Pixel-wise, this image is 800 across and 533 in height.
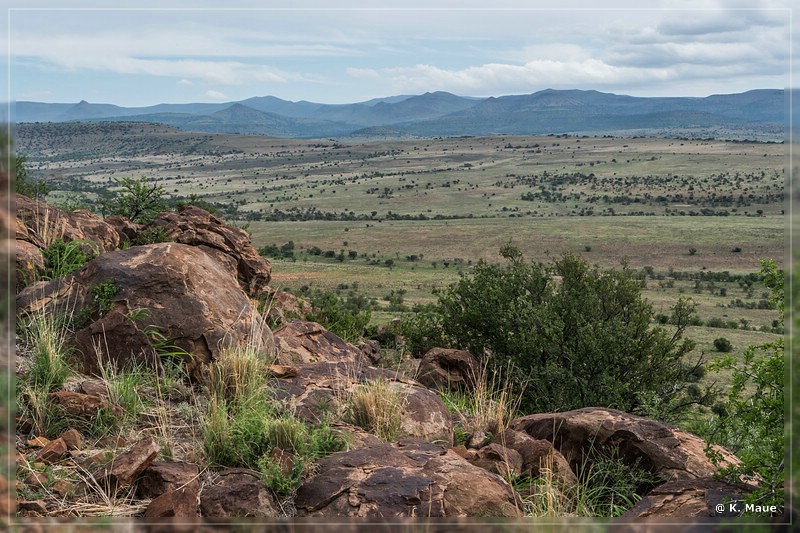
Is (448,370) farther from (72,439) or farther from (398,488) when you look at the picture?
(398,488)

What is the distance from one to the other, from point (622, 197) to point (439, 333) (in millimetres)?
75193

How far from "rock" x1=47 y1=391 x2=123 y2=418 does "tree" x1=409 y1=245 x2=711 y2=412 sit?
6318mm

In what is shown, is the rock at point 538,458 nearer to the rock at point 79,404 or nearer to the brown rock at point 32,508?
the rock at point 79,404

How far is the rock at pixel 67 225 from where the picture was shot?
362 inches

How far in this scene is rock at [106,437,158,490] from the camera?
160 inches

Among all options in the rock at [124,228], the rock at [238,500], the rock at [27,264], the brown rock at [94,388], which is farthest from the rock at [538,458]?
the rock at [124,228]

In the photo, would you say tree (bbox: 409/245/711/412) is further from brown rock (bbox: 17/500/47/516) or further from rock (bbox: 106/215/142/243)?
brown rock (bbox: 17/500/47/516)

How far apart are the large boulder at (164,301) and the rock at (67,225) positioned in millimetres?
2184

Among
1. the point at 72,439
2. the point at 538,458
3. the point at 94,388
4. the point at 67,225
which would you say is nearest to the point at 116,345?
the point at 94,388

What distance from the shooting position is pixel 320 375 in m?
6.52

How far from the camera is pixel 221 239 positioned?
11.5 meters

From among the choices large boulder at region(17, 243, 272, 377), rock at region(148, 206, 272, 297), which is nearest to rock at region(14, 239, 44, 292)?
large boulder at region(17, 243, 272, 377)

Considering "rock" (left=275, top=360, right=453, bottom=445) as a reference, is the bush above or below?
below

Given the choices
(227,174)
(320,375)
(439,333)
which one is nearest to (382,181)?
(227,174)
